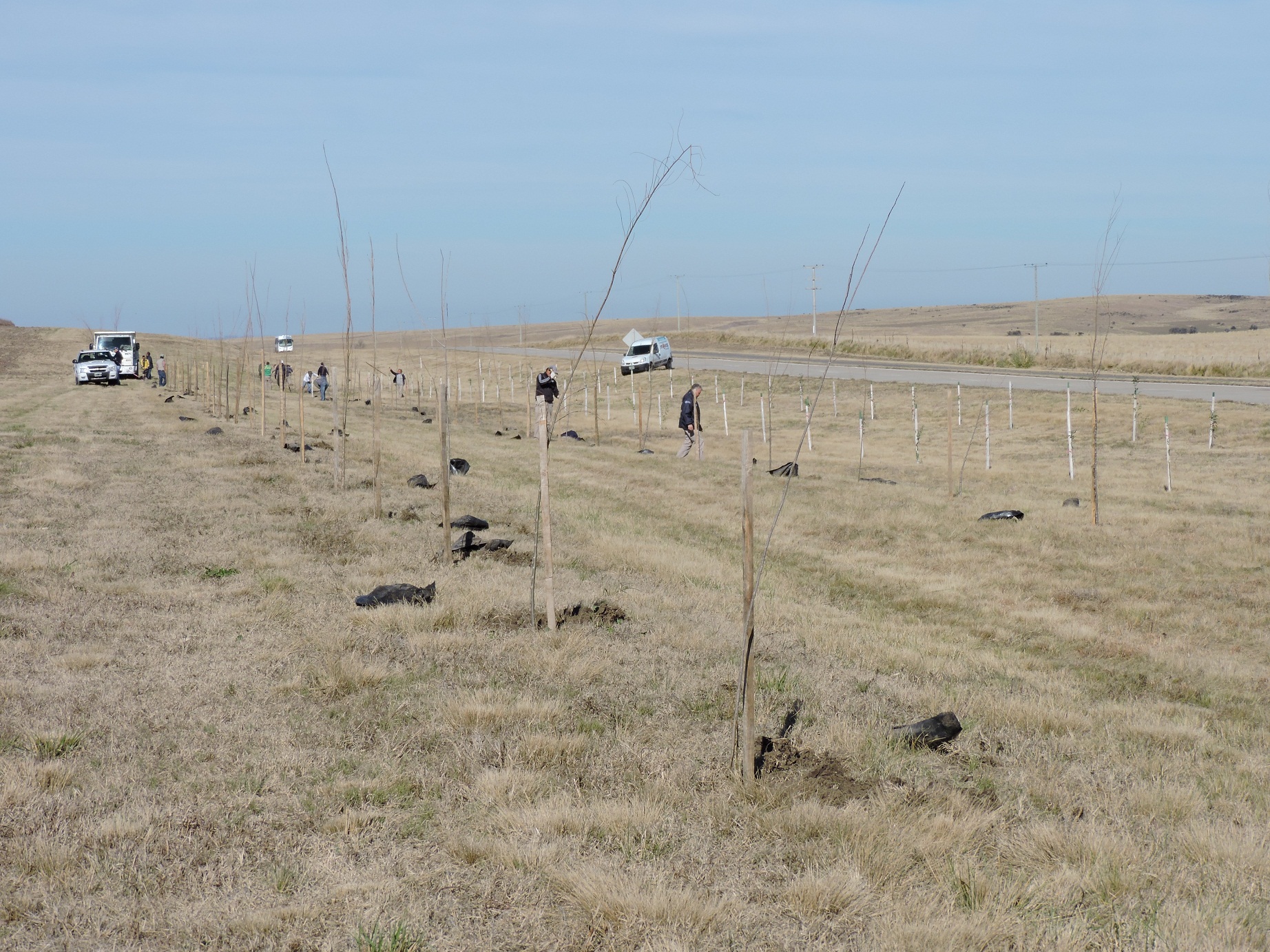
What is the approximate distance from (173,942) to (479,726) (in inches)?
89.2

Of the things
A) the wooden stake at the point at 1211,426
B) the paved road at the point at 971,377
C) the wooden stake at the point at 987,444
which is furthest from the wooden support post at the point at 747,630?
the wooden stake at the point at 1211,426

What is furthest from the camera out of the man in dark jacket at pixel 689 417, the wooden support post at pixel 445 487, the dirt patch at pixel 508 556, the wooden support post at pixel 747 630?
the man in dark jacket at pixel 689 417

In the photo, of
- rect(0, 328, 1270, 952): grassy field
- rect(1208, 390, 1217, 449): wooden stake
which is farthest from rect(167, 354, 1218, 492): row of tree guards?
rect(0, 328, 1270, 952): grassy field

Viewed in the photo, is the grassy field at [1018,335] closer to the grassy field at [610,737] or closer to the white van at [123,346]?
the grassy field at [610,737]

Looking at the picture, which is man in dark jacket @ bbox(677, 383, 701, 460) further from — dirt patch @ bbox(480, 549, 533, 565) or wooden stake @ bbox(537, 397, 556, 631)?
wooden stake @ bbox(537, 397, 556, 631)

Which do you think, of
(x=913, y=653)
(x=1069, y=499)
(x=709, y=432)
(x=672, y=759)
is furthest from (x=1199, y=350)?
(x=672, y=759)

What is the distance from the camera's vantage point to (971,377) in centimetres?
4241

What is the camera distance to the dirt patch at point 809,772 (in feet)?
16.0

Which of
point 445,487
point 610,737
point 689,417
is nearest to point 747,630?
point 610,737

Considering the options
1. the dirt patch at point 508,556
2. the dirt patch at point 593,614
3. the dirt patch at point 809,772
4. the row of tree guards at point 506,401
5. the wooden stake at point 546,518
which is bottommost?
the dirt patch at point 809,772

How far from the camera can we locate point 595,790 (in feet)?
15.8

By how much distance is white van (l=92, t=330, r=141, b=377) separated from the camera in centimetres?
4775

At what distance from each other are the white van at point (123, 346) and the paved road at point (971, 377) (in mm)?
18022

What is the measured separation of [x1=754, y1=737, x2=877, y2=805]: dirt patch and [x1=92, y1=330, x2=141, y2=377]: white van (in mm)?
49076
